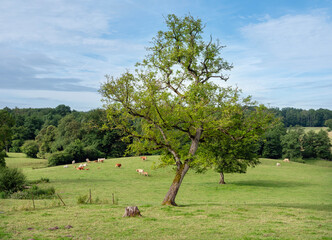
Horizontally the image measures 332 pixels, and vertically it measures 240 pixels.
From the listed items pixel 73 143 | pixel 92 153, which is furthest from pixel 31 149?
pixel 92 153

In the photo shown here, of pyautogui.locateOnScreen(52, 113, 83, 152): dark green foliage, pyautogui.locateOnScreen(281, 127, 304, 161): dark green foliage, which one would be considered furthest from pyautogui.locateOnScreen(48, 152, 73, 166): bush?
pyautogui.locateOnScreen(281, 127, 304, 161): dark green foliage

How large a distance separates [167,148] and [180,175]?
92.4 inches

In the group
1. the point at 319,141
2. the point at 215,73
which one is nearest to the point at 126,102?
the point at 215,73

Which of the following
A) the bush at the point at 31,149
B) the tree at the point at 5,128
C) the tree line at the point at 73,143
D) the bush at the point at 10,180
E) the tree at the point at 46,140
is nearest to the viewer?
the bush at the point at 10,180

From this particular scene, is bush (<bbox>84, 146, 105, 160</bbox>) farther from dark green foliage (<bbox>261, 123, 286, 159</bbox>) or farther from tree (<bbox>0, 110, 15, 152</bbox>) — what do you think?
dark green foliage (<bbox>261, 123, 286, 159</bbox>)

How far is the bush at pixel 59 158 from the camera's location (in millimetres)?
70125

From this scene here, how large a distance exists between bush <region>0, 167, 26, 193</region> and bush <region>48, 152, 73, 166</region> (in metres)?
43.6

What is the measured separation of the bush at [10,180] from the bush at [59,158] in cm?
4364

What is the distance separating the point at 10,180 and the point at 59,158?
45536 millimetres

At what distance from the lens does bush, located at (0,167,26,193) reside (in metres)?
26.6

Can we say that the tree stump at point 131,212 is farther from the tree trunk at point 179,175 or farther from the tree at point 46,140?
the tree at point 46,140

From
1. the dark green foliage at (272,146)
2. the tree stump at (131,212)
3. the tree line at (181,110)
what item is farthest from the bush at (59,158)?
the dark green foliage at (272,146)

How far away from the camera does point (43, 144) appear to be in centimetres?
9444

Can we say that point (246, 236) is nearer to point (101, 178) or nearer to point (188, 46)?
point (188, 46)
